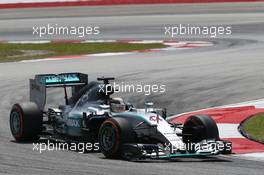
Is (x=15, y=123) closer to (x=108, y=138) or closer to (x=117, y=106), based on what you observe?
(x=117, y=106)

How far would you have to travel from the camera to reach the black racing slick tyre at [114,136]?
520 inches

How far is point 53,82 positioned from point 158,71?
28.4 feet

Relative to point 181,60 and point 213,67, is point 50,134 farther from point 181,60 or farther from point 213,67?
point 181,60

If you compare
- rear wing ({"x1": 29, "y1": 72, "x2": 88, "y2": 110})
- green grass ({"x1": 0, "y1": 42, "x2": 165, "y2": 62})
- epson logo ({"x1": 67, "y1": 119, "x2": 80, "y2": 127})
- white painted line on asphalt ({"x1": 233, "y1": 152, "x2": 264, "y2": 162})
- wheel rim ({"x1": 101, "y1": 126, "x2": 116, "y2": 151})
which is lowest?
white painted line on asphalt ({"x1": 233, "y1": 152, "x2": 264, "y2": 162})

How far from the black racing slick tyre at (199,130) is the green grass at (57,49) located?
640 inches

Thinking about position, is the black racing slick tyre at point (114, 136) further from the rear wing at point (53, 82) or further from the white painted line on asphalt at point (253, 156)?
the rear wing at point (53, 82)

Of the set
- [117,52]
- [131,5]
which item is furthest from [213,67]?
[131,5]

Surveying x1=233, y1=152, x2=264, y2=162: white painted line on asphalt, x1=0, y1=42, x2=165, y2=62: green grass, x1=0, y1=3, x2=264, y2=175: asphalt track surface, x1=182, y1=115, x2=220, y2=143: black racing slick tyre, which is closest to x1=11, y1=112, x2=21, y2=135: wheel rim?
x1=0, y1=3, x2=264, y2=175: asphalt track surface

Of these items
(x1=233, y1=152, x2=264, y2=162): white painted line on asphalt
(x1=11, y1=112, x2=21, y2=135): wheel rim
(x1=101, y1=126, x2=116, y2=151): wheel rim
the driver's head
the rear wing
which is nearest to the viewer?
(x1=101, y1=126, x2=116, y2=151): wheel rim

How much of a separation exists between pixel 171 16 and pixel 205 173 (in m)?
35.1

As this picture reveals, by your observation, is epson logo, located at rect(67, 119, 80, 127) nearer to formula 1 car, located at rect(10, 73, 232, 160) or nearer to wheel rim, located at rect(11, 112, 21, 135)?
formula 1 car, located at rect(10, 73, 232, 160)

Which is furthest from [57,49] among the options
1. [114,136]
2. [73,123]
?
[114,136]

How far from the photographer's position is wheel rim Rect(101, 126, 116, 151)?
13380mm

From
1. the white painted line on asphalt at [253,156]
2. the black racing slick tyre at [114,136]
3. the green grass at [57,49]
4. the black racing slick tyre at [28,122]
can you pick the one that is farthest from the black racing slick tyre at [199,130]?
the green grass at [57,49]
